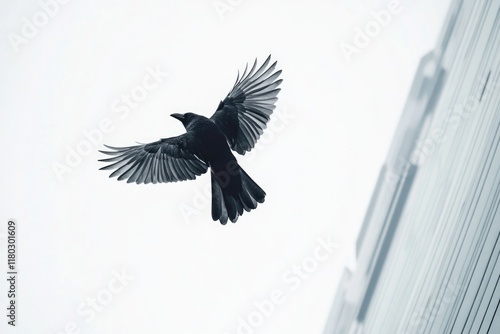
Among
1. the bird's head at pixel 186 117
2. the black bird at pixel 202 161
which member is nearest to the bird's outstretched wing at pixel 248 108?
the black bird at pixel 202 161

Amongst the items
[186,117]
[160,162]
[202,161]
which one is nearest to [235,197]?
[202,161]

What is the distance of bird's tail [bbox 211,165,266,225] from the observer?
20.8 ft

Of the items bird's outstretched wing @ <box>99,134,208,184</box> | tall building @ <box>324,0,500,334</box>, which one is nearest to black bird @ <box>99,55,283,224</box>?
bird's outstretched wing @ <box>99,134,208,184</box>

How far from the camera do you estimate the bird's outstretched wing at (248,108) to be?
23.7ft

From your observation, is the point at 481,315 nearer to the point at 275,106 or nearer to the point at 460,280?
the point at 460,280

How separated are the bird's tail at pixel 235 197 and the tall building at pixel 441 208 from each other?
2867 mm

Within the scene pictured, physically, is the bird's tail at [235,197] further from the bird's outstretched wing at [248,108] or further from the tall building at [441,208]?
the tall building at [441,208]

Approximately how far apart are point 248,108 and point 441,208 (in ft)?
21.9

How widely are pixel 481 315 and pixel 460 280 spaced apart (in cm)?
190

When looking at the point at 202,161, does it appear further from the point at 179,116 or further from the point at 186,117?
the point at 179,116

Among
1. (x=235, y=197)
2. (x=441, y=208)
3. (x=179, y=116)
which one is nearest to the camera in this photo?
(x=235, y=197)

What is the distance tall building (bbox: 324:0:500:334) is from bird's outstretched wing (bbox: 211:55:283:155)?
10.8ft

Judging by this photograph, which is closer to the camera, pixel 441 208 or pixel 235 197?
pixel 235 197

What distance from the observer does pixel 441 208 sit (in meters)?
11.9
